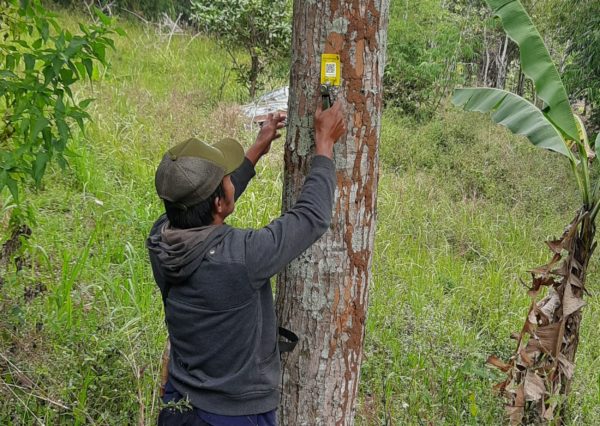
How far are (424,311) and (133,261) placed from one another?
2185 millimetres

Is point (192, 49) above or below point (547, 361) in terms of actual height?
above

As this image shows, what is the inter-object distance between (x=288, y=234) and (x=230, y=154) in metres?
0.44

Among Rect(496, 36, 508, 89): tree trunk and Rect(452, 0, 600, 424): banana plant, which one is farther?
Rect(496, 36, 508, 89): tree trunk

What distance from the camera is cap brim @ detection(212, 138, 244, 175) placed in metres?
2.39

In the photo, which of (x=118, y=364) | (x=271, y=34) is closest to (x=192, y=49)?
(x=271, y=34)

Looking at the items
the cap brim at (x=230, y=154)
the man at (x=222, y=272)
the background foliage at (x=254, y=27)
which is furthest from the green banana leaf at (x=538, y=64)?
the background foliage at (x=254, y=27)

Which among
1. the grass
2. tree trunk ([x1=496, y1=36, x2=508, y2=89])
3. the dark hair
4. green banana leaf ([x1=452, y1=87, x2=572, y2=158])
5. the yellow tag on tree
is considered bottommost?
the grass

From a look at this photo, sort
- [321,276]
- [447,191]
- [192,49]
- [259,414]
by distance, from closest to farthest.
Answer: [259,414] → [321,276] → [447,191] → [192,49]

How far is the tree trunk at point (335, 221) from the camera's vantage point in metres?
2.52

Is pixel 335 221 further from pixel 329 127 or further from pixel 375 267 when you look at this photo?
pixel 375 267

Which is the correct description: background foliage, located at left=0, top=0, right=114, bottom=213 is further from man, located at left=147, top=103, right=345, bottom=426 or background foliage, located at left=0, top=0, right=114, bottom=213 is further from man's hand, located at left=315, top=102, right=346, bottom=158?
man's hand, located at left=315, top=102, right=346, bottom=158

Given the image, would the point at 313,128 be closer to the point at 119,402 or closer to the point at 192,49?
the point at 119,402

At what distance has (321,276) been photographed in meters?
2.69

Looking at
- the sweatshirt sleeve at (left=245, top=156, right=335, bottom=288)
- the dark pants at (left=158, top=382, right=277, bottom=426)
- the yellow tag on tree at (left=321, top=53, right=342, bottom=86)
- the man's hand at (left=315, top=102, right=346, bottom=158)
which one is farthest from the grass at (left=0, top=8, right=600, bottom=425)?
the yellow tag on tree at (left=321, top=53, right=342, bottom=86)
